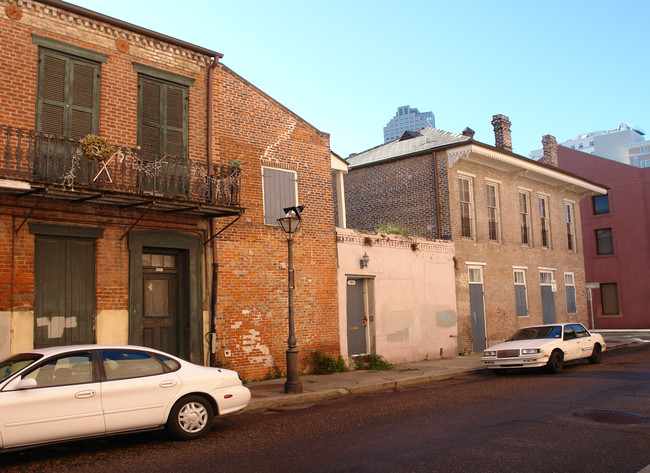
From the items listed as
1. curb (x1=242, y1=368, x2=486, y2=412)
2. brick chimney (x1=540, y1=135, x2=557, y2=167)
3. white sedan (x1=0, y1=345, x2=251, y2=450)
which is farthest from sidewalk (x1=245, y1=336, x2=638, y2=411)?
brick chimney (x1=540, y1=135, x2=557, y2=167)

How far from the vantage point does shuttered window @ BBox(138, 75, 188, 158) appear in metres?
12.6

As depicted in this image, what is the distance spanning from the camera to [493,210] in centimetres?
2267

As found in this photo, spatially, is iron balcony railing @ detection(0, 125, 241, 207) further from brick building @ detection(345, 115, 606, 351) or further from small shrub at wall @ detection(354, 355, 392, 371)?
brick building @ detection(345, 115, 606, 351)

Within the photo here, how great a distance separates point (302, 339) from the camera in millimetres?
14836

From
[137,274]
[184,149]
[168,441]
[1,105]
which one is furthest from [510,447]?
[1,105]

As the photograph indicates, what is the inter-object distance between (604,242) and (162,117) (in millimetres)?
32798

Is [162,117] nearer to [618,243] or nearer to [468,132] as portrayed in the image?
[468,132]

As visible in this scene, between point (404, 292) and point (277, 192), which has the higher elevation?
point (277, 192)

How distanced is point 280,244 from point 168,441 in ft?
24.3

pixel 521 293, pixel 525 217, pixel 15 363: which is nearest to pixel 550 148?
pixel 525 217

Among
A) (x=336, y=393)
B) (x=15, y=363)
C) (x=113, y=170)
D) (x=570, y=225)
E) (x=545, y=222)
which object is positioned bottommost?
(x=336, y=393)

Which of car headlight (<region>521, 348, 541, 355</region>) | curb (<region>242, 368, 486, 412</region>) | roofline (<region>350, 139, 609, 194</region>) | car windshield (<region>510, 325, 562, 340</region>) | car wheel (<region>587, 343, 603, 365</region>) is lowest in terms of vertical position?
curb (<region>242, 368, 486, 412</region>)

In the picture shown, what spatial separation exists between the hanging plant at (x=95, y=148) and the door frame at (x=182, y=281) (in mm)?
1742

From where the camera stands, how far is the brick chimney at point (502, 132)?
25.1m
